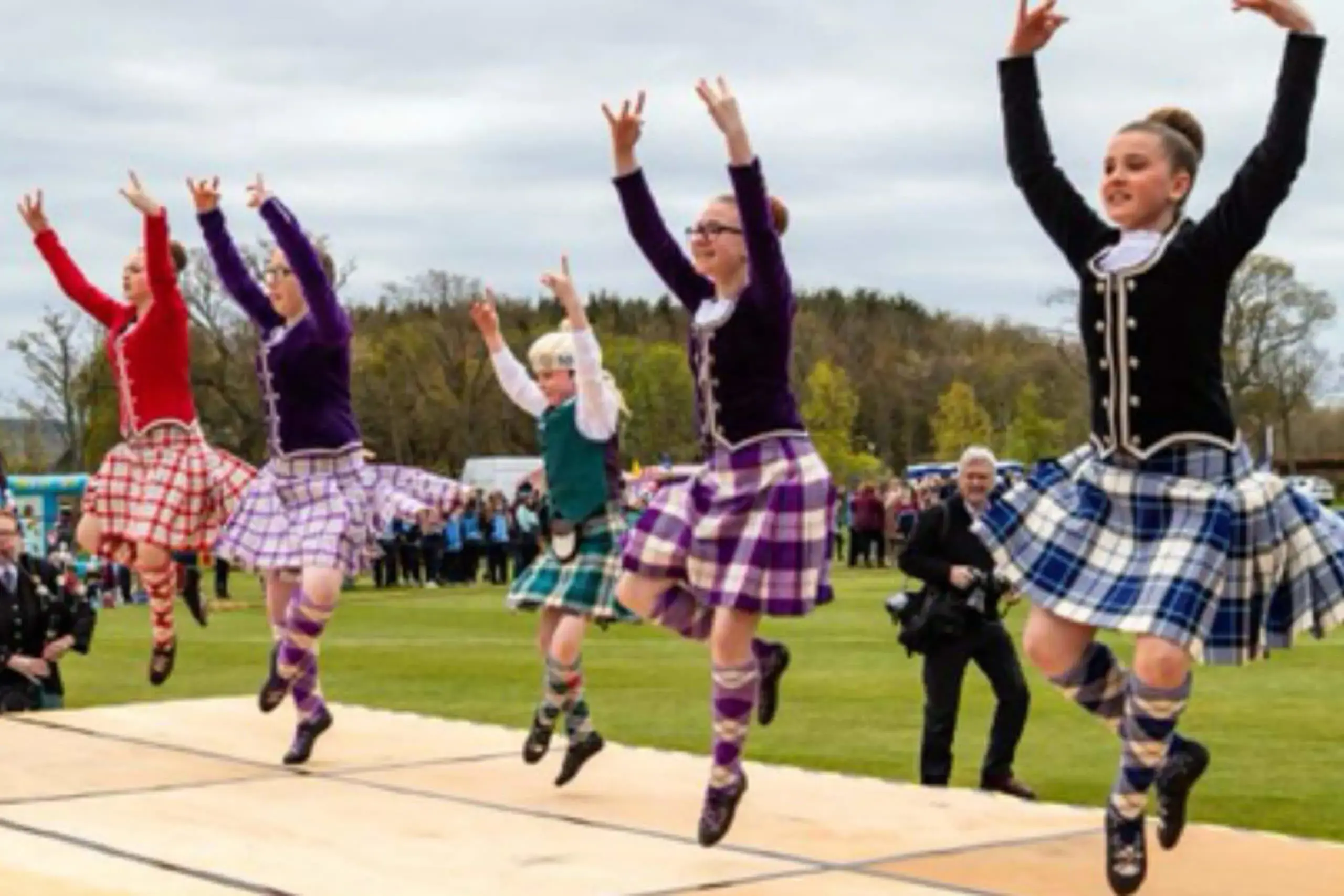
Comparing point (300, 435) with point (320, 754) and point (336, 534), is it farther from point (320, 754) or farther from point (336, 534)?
point (320, 754)

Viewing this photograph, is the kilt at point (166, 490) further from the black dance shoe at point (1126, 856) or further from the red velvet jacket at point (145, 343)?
the black dance shoe at point (1126, 856)

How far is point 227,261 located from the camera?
9.41 meters

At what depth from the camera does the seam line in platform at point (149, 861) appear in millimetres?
6234

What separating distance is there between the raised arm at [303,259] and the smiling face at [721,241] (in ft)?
7.53

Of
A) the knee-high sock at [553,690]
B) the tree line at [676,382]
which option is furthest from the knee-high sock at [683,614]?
the tree line at [676,382]

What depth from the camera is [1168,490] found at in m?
5.82

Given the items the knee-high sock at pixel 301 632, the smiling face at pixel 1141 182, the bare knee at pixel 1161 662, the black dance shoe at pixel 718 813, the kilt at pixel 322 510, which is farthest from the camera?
the kilt at pixel 322 510

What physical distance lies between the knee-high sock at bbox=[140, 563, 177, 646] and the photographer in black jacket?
3708 millimetres

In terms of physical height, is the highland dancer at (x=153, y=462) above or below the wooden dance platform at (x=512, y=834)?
above

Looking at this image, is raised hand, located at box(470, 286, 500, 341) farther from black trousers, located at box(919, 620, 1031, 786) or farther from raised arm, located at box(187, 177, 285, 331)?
black trousers, located at box(919, 620, 1031, 786)

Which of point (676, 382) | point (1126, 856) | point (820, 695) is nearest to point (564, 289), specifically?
point (1126, 856)

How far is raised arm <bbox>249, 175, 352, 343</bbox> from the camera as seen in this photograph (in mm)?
8656

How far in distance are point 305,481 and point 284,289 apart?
841 mm

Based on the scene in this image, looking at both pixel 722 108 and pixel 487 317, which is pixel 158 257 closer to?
pixel 487 317
